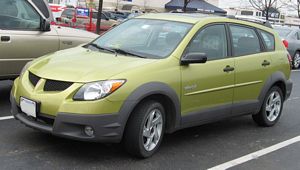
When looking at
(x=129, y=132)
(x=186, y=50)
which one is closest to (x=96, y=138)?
(x=129, y=132)

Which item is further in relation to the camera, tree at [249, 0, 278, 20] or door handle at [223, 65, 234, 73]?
tree at [249, 0, 278, 20]

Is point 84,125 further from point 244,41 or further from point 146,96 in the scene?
point 244,41

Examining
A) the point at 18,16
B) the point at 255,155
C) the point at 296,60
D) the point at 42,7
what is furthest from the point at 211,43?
the point at 296,60

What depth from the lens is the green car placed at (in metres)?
4.74

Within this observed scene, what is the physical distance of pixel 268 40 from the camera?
724 cm

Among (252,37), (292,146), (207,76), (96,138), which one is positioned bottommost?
(292,146)

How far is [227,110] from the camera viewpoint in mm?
6219

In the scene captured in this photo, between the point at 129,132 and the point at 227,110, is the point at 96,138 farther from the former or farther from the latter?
the point at 227,110

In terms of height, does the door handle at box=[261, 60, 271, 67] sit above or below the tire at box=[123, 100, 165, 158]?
above

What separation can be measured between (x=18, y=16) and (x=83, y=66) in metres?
2.79

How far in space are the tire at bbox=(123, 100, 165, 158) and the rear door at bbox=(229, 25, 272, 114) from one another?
143 centimetres

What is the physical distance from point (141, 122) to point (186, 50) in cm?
113

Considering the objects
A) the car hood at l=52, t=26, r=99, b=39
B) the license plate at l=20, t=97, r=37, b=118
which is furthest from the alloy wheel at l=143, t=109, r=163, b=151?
the car hood at l=52, t=26, r=99, b=39

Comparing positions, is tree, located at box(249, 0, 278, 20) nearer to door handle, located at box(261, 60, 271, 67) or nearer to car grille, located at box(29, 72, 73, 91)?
door handle, located at box(261, 60, 271, 67)
